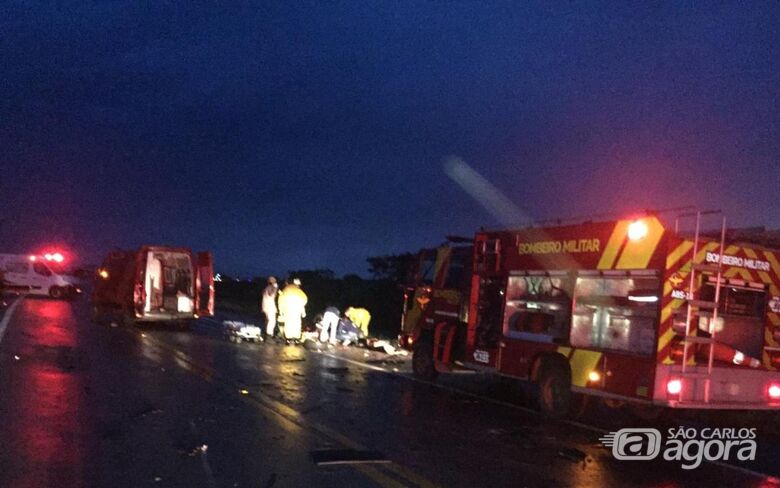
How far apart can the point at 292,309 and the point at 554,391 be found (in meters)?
9.44

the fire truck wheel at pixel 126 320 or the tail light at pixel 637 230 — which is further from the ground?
the tail light at pixel 637 230

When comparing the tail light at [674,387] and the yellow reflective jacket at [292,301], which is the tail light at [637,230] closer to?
the tail light at [674,387]

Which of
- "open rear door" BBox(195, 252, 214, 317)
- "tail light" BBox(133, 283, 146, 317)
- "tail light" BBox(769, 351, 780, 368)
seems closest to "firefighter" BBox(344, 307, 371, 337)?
"open rear door" BBox(195, 252, 214, 317)

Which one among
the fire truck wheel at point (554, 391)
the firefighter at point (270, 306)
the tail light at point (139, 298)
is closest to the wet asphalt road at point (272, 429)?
the fire truck wheel at point (554, 391)

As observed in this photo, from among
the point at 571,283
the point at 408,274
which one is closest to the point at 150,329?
the point at 408,274

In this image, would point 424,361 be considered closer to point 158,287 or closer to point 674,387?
point 674,387

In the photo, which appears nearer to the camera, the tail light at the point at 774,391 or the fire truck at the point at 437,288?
the tail light at the point at 774,391

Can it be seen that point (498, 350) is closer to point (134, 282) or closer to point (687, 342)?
point (687, 342)

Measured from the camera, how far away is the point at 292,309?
19.4 m

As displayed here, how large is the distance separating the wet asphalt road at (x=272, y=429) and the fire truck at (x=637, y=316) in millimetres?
722

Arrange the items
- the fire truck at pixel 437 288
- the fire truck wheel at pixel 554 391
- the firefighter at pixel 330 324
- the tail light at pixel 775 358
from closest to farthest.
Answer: the tail light at pixel 775 358 < the fire truck wheel at pixel 554 391 < the fire truck at pixel 437 288 < the firefighter at pixel 330 324

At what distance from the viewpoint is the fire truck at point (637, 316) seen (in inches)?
375

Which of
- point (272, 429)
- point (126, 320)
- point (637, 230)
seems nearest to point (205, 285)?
point (126, 320)

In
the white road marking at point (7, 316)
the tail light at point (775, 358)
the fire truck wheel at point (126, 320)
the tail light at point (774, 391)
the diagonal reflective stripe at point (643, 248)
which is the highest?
the diagonal reflective stripe at point (643, 248)
